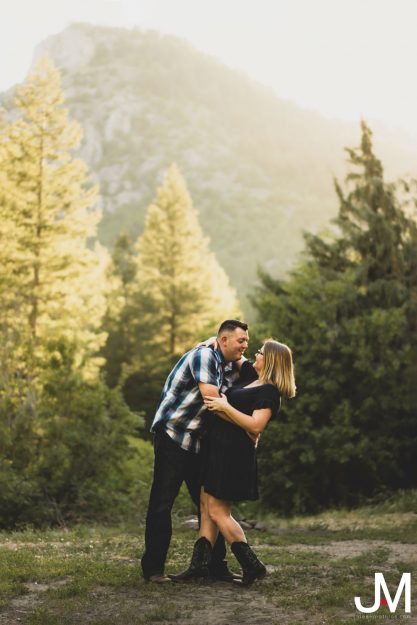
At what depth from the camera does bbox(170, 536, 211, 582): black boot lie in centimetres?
605

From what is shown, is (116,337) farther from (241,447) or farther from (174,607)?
(174,607)

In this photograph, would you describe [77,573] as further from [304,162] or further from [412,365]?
[304,162]

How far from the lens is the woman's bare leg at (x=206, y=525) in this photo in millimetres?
6074

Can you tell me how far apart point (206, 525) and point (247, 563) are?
1.50 feet

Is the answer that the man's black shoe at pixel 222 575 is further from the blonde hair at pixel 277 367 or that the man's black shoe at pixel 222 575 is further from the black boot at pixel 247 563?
the blonde hair at pixel 277 367

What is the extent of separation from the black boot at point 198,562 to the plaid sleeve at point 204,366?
140 centimetres

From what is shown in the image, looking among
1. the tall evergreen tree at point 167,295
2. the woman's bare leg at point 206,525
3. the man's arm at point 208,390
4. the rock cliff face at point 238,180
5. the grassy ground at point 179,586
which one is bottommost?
the grassy ground at point 179,586

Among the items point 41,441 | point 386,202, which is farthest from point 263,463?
point 386,202

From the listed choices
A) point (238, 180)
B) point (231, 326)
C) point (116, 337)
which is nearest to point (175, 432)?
point (231, 326)

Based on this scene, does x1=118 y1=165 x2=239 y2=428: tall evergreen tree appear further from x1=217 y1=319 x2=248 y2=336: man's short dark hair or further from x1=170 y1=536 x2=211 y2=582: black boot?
x1=217 y1=319 x2=248 y2=336: man's short dark hair

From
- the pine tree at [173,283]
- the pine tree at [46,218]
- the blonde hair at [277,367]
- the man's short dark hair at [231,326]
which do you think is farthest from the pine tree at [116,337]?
the blonde hair at [277,367]

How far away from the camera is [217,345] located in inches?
237

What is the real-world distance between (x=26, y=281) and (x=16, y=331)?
244 inches

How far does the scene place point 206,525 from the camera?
608cm
